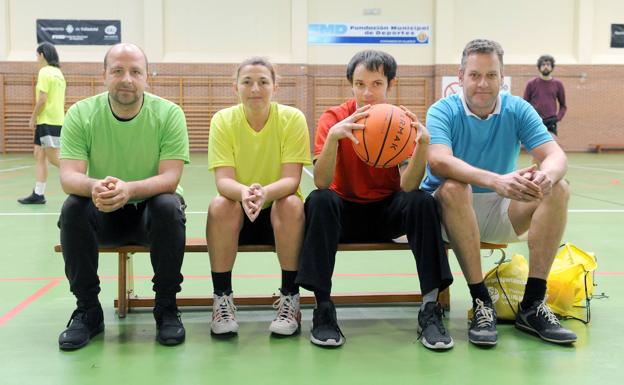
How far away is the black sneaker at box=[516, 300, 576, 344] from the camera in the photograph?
2.96 meters

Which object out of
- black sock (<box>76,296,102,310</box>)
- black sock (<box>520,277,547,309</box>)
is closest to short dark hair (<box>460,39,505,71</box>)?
black sock (<box>520,277,547,309</box>)

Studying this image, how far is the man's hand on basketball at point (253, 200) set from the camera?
2.95m

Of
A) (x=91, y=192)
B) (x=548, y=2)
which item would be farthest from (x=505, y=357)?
(x=548, y=2)

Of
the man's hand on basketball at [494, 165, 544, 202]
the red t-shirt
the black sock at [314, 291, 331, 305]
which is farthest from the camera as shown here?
the red t-shirt

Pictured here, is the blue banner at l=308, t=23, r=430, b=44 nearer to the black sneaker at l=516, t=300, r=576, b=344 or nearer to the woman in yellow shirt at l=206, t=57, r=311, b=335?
the woman in yellow shirt at l=206, t=57, r=311, b=335

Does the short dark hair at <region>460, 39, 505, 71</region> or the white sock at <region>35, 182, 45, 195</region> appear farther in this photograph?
the white sock at <region>35, 182, 45, 195</region>

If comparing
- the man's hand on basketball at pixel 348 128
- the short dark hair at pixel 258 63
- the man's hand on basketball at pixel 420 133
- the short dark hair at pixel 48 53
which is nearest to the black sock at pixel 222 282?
the man's hand on basketball at pixel 348 128

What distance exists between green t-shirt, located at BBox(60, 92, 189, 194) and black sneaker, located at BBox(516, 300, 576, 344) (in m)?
1.87

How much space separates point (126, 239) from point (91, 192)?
1.09 feet

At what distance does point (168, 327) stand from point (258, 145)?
3.30 feet

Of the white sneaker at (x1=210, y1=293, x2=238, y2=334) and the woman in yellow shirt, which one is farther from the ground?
the woman in yellow shirt

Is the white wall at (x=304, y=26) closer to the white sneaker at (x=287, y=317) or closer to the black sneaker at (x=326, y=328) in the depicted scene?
the white sneaker at (x=287, y=317)

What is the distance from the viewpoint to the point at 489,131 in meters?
3.31

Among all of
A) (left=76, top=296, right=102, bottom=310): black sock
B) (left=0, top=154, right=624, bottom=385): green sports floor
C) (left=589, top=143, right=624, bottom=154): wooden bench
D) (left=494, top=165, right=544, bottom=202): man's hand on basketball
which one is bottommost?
(left=0, top=154, right=624, bottom=385): green sports floor
